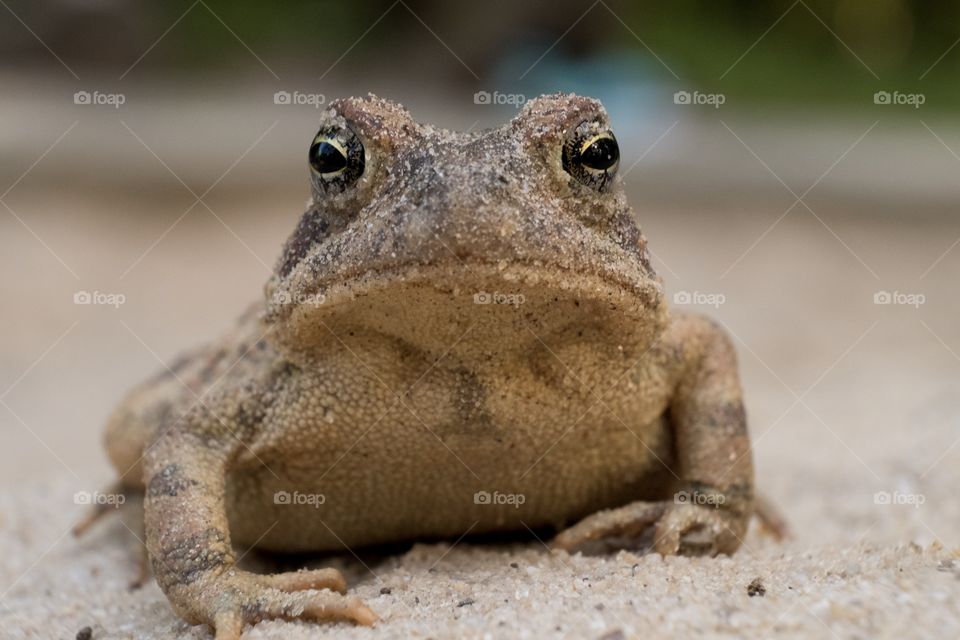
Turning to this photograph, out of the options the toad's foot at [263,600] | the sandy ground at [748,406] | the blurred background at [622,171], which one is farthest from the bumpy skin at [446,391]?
the blurred background at [622,171]

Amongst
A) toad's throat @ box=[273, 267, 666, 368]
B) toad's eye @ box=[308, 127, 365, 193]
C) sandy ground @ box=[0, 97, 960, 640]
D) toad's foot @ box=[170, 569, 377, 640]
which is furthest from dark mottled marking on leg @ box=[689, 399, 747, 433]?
toad's eye @ box=[308, 127, 365, 193]

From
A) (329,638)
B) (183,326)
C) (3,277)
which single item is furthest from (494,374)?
(3,277)

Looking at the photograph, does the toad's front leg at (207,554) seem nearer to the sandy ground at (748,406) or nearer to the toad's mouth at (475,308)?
the sandy ground at (748,406)

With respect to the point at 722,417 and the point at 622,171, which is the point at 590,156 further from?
the point at 622,171

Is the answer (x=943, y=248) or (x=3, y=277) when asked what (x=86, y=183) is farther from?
(x=943, y=248)

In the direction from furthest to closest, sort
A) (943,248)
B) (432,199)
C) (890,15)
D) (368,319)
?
(890,15) → (943,248) → (368,319) → (432,199)
